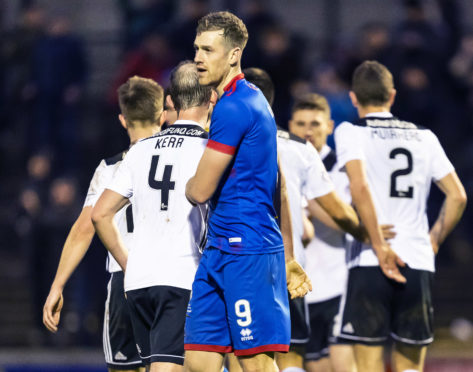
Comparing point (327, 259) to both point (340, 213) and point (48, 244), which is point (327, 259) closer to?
point (340, 213)

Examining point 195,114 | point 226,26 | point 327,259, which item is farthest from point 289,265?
point 327,259

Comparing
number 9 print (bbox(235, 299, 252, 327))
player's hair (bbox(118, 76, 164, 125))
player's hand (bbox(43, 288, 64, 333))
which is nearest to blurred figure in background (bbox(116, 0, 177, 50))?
player's hair (bbox(118, 76, 164, 125))

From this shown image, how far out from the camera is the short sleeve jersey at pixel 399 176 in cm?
736

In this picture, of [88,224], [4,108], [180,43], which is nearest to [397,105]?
[180,43]

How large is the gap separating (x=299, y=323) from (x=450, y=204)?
1.39 metres

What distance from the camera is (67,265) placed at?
252 inches

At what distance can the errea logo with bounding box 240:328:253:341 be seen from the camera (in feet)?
Answer: 17.3

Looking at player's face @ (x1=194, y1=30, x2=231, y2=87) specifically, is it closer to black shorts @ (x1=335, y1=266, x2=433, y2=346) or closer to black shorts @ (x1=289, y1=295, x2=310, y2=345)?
black shorts @ (x1=335, y1=266, x2=433, y2=346)

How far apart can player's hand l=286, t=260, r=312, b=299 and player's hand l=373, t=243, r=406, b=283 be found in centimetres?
164

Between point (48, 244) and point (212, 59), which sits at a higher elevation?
point (212, 59)

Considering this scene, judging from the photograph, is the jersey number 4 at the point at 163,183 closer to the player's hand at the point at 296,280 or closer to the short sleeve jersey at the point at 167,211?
the short sleeve jersey at the point at 167,211

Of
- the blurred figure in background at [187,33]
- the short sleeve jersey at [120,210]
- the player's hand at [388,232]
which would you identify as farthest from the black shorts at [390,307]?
the blurred figure in background at [187,33]

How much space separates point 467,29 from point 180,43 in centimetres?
454

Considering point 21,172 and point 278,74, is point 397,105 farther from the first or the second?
point 21,172
